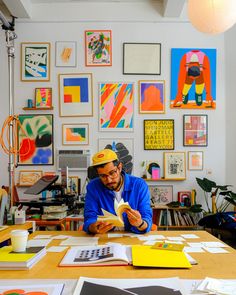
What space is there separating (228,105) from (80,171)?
7.40 ft

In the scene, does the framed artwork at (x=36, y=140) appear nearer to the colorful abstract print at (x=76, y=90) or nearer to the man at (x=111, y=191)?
the colorful abstract print at (x=76, y=90)

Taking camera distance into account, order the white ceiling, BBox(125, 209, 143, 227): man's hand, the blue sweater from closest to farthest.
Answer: BBox(125, 209, 143, 227): man's hand
the blue sweater
the white ceiling

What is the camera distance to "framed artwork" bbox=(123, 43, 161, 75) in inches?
173

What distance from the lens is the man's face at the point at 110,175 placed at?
2072mm

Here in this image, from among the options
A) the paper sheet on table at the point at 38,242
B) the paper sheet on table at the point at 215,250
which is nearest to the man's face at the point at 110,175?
the paper sheet on table at the point at 38,242

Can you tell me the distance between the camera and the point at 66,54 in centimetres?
441

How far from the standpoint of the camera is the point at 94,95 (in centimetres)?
439

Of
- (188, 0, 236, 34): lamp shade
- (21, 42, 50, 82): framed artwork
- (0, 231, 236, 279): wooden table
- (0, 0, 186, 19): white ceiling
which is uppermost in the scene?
(0, 0, 186, 19): white ceiling

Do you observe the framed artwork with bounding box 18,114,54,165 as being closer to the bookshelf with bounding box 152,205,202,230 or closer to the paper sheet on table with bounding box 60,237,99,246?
the bookshelf with bounding box 152,205,202,230

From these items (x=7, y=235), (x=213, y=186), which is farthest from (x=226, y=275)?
(x=213, y=186)

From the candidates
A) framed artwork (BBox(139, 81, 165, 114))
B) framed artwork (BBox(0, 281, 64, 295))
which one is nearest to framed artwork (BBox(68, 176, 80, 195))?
framed artwork (BBox(139, 81, 165, 114))

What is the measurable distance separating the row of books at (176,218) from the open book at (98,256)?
2689 millimetres

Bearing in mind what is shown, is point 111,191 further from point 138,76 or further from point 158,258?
point 138,76

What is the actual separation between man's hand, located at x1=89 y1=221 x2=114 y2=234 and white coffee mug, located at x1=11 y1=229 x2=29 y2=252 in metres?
0.52
